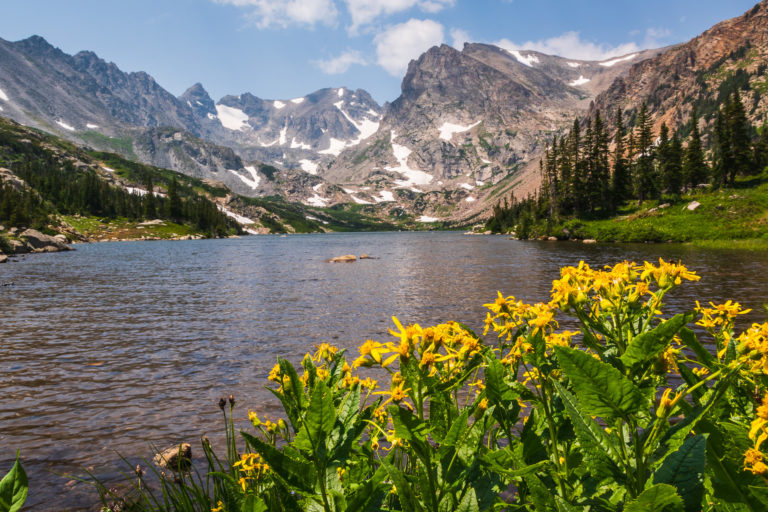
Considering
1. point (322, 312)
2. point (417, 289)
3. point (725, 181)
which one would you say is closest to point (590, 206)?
point (725, 181)

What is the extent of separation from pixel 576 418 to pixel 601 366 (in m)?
0.41

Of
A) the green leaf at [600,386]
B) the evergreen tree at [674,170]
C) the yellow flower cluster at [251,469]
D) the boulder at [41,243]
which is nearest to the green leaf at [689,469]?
the green leaf at [600,386]

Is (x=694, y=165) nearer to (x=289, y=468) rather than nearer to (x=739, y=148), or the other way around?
(x=739, y=148)

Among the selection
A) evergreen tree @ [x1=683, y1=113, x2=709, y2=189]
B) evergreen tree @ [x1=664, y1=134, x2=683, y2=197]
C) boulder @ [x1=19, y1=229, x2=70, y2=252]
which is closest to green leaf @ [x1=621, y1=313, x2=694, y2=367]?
evergreen tree @ [x1=664, y1=134, x2=683, y2=197]

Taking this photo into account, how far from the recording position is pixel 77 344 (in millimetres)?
19203

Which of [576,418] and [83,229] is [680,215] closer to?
[576,418]

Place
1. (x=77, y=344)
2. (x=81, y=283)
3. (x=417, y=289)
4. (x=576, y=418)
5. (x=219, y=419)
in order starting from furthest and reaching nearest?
(x=81, y=283), (x=417, y=289), (x=77, y=344), (x=219, y=419), (x=576, y=418)

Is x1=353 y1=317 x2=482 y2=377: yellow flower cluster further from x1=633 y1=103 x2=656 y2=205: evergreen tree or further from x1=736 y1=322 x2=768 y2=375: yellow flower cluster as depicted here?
x1=633 y1=103 x2=656 y2=205: evergreen tree

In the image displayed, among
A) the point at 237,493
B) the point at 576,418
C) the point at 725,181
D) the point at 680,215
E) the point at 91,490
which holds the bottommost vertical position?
the point at 91,490

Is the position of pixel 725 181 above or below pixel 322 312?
above

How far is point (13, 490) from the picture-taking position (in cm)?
186

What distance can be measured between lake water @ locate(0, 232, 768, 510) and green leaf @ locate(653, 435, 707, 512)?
34.8ft

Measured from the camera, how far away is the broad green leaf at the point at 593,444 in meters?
1.73

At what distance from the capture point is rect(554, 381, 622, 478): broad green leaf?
173 cm
